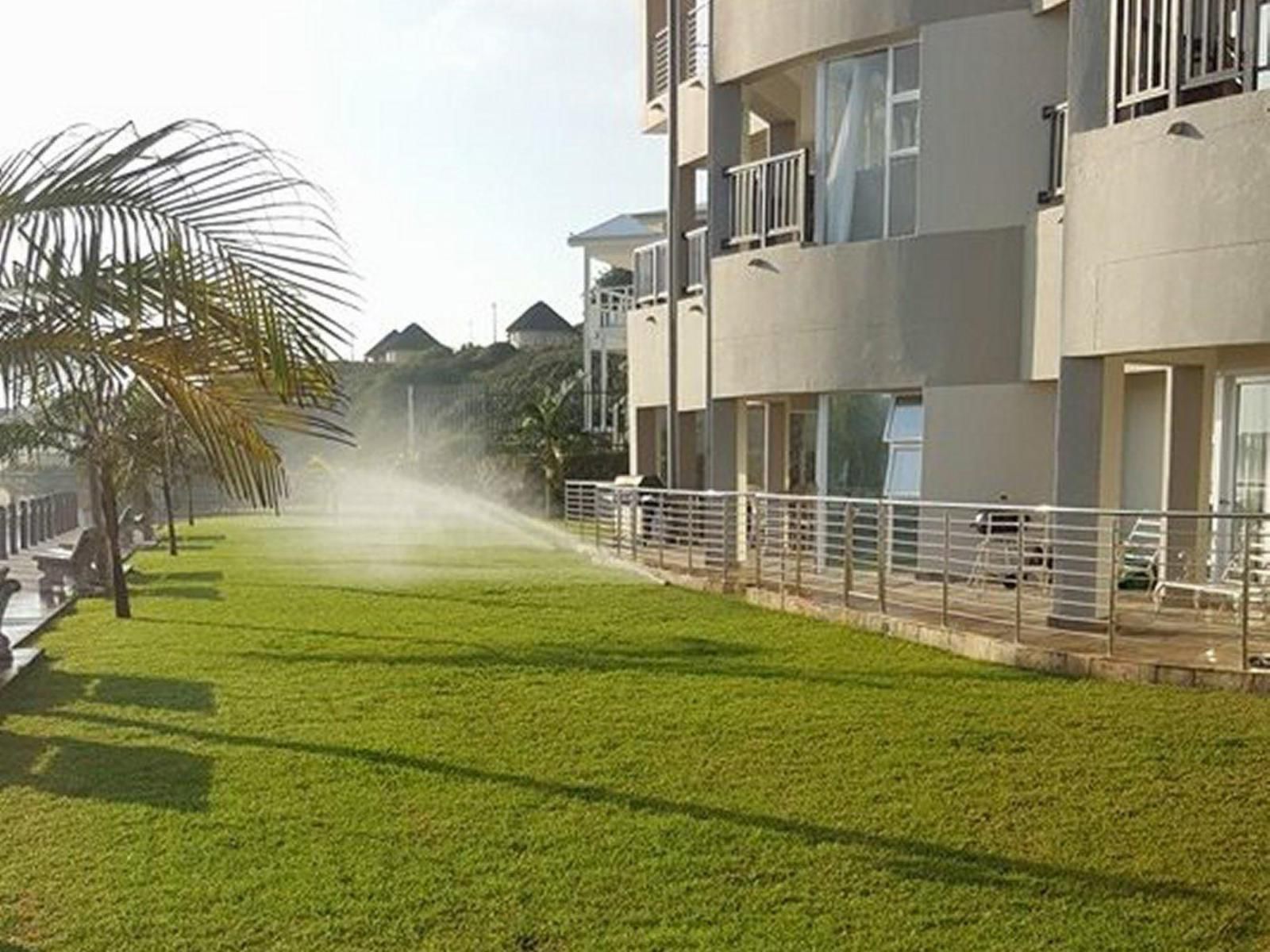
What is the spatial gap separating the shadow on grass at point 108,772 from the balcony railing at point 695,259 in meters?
13.0

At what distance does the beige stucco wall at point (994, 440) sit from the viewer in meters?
14.5

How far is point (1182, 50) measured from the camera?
34.0 ft

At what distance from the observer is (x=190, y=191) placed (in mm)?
5523

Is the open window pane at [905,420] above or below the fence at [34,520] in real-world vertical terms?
above

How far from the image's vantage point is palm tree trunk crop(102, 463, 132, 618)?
571 inches

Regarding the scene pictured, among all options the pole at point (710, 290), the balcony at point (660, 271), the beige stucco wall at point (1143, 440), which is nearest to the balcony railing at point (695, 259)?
the balcony at point (660, 271)

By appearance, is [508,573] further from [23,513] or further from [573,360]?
[573,360]

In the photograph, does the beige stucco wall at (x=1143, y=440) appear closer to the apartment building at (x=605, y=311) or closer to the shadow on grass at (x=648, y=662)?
the shadow on grass at (x=648, y=662)

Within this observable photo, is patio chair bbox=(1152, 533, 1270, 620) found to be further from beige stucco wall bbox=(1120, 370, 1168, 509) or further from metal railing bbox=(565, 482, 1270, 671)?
beige stucco wall bbox=(1120, 370, 1168, 509)

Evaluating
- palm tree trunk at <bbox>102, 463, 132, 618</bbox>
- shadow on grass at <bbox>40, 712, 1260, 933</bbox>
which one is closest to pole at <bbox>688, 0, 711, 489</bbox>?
palm tree trunk at <bbox>102, 463, 132, 618</bbox>

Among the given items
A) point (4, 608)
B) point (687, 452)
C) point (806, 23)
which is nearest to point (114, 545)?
point (4, 608)

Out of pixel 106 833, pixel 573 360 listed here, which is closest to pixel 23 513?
pixel 106 833

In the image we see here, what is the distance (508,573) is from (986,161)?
28.8 ft

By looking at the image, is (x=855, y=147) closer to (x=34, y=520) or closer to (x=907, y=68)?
(x=907, y=68)
